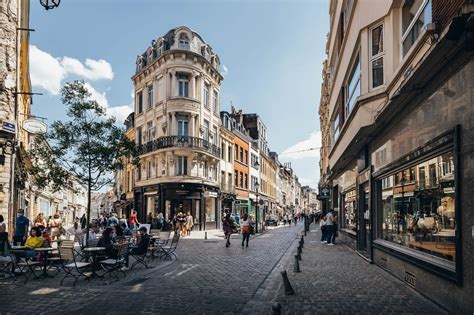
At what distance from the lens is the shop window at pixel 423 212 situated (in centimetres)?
656

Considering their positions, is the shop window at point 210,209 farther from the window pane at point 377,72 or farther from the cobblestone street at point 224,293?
the window pane at point 377,72

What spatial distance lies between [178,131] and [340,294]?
1021 inches

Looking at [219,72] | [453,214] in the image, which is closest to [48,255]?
[453,214]

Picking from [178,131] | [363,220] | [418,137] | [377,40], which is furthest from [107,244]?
[178,131]

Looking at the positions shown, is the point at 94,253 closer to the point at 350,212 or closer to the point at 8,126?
the point at 8,126

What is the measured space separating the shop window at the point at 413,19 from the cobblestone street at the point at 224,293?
212 inches

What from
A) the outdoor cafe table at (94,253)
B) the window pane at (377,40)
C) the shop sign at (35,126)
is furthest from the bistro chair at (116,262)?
the window pane at (377,40)

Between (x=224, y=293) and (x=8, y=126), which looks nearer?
(x=224, y=293)

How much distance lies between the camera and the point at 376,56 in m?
11.0

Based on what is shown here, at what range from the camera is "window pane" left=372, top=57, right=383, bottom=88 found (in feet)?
35.5

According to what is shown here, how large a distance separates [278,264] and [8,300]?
7.44 meters

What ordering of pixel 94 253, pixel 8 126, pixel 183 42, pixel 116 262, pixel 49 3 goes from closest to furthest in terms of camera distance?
pixel 49 3, pixel 116 262, pixel 94 253, pixel 8 126, pixel 183 42

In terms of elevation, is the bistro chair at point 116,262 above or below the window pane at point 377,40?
below

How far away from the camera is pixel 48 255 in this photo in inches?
413
